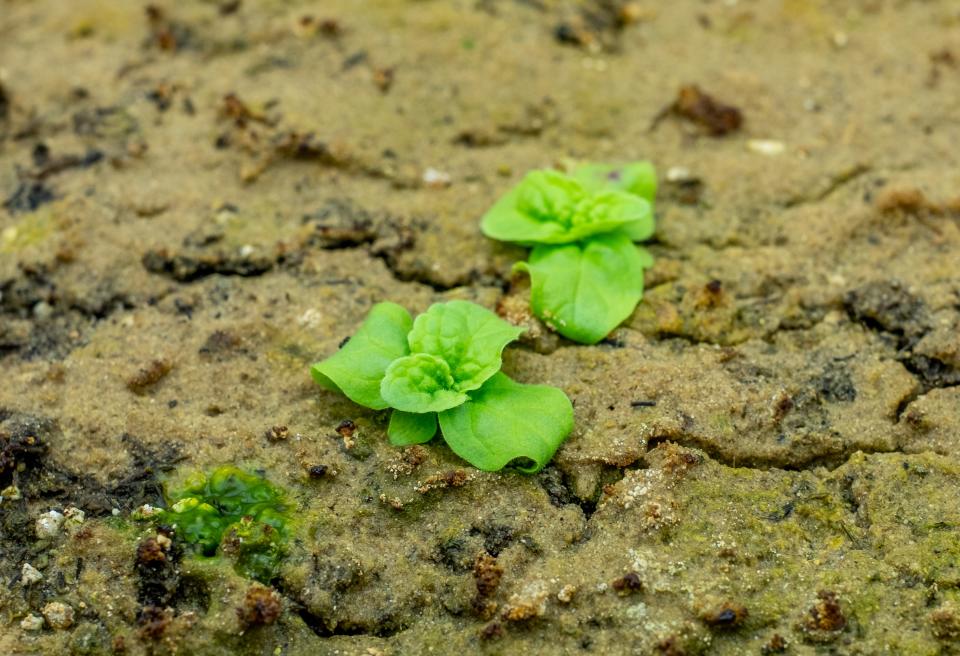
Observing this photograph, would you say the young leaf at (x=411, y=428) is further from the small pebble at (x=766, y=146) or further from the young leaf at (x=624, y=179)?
the small pebble at (x=766, y=146)

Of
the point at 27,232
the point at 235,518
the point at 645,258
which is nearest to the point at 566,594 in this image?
the point at 235,518

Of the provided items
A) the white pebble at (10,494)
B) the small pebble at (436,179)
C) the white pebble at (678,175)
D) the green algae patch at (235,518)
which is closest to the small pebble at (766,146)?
the white pebble at (678,175)

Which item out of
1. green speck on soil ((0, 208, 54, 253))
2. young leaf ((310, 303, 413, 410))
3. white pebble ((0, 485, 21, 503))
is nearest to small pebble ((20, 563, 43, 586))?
white pebble ((0, 485, 21, 503))

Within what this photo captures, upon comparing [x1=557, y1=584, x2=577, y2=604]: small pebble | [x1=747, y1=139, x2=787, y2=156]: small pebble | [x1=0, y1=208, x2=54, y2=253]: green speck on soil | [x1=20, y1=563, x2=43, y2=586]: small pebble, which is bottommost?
[x1=557, y1=584, x2=577, y2=604]: small pebble

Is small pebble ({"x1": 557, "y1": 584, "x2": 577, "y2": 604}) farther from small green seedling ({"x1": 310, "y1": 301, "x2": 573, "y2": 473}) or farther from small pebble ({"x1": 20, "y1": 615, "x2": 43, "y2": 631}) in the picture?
small pebble ({"x1": 20, "y1": 615, "x2": 43, "y2": 631})

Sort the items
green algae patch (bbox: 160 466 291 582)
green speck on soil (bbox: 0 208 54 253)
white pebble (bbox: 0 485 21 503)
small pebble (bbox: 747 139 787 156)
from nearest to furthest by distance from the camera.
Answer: green algae patch (bbox: 160 466 291 582), white pebble (bbox: 0 485 21 503), green speck on soil (bbox: 0 208 54 253), small pebble (bbox: 747 139 787 156)

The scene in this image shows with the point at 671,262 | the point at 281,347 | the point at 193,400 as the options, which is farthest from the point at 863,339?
the point at 193,400
